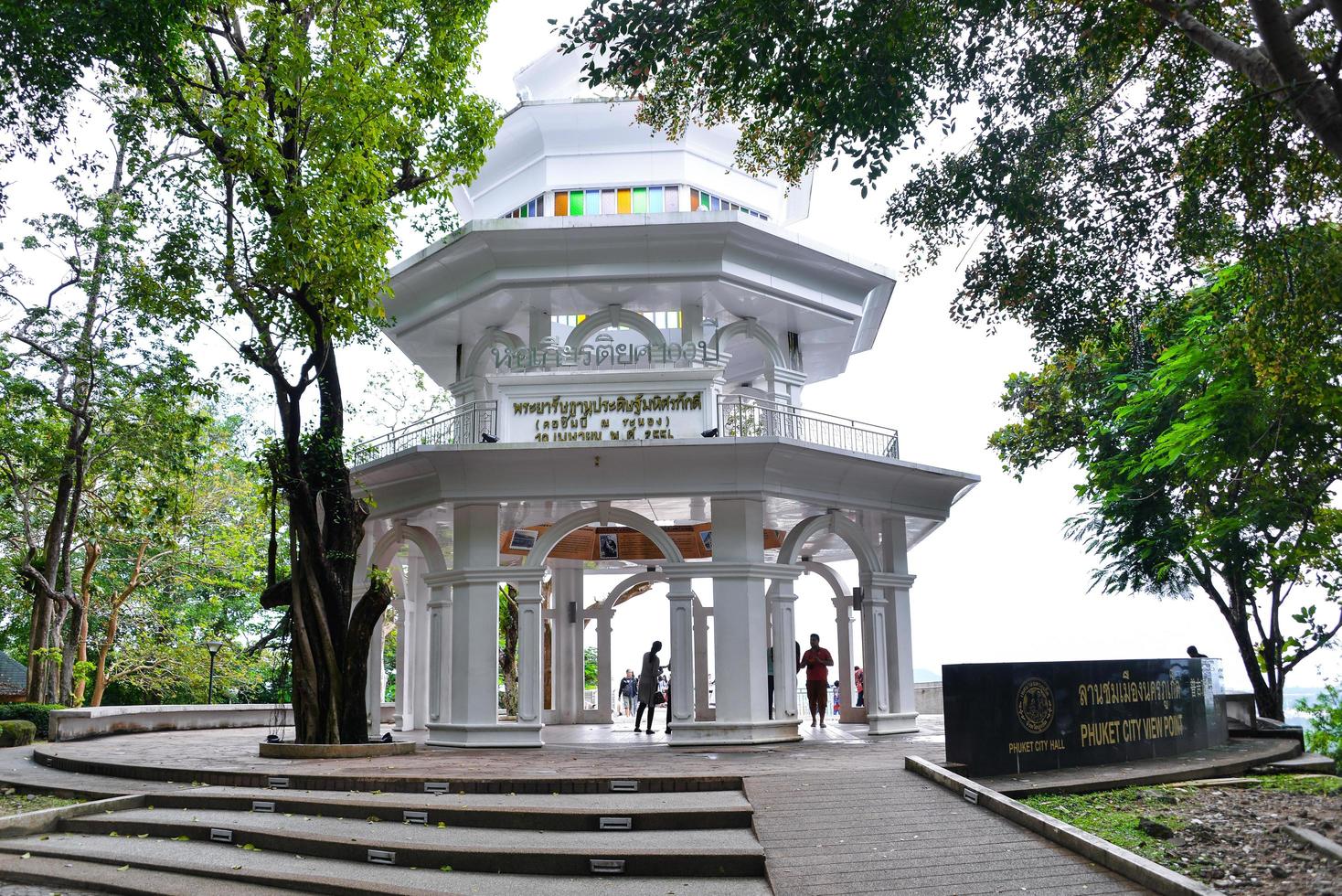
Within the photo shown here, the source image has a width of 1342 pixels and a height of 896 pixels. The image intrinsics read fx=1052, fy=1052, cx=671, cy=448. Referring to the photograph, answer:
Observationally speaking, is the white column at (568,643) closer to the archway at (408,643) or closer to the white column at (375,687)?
the archway at (408,643)

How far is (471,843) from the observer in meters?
8.10

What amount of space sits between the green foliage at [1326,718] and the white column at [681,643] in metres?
7.15

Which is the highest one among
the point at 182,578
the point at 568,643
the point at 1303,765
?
the point at 182,578

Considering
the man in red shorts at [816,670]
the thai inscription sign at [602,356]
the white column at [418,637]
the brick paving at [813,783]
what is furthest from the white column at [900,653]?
the white column at [418,637]

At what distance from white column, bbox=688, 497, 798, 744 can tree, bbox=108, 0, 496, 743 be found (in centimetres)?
454

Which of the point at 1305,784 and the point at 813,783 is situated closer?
the point at 813,783

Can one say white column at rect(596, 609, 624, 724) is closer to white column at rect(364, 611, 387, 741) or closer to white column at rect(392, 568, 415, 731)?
white column at rect(392, 568, 415, 731)

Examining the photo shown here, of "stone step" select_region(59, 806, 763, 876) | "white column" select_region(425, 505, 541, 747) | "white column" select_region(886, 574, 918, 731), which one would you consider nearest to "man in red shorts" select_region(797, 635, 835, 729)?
"white column" select_region(886, 574, 918, 731)

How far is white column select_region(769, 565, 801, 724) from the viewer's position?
14913mm

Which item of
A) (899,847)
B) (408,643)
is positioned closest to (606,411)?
(408,643)

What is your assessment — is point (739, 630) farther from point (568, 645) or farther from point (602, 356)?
point (568, 645)

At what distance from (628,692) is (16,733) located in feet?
44.0

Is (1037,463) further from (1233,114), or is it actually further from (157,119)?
(157,119)

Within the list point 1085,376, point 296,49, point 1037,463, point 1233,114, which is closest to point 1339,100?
point 1233,114
